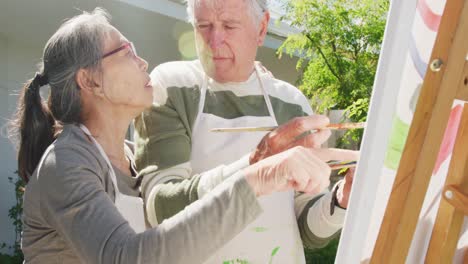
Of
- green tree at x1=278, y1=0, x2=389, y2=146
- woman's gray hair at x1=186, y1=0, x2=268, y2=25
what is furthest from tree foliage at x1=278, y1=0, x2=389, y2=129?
woman's gray hair at x1=186, y1=0, x2=268, y2=25

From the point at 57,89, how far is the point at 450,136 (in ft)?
3.72

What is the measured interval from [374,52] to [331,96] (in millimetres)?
680

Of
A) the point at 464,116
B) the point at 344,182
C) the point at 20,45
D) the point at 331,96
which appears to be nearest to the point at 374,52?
the point at 331,96

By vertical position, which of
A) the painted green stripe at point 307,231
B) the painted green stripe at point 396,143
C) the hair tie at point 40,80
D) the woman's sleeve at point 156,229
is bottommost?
the painted green stripe at point 307,231

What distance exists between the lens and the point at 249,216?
1.13m

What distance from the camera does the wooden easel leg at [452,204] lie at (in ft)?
3.22

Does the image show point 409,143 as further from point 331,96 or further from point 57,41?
point 331,96

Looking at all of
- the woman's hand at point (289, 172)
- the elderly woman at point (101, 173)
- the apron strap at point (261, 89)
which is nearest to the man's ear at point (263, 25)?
the apron strap at point (261, 89)

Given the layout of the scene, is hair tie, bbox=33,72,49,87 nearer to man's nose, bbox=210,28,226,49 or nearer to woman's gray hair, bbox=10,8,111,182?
woman's gray hair, bbox=10,8,111,182

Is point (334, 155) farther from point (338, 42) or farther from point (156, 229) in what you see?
point (338, 42)

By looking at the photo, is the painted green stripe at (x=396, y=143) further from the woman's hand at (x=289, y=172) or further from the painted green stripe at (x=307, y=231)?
the painted green stripe at (x=307, y=231)

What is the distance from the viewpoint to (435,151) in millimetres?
916

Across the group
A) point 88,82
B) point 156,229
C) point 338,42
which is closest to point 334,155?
point 156,229

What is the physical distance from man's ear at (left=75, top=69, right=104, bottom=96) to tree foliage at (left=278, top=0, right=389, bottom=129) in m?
3.75
